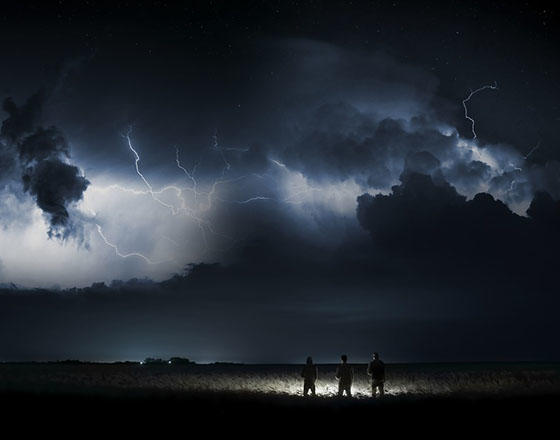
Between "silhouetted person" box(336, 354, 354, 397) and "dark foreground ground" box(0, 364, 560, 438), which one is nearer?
"dark foreground ground" box(0, 364, 560, 438)

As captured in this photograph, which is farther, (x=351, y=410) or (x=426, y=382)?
(x=426, y=382)

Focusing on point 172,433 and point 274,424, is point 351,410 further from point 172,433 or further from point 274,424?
point 172,433

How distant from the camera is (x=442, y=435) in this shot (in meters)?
12.9

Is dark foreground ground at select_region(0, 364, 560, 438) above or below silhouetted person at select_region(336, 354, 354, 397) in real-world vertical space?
below

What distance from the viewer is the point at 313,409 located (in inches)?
654

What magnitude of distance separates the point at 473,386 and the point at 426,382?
3.33 meters

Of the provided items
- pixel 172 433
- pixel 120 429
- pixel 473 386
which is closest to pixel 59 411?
pixel 120 429

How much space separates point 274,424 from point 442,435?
339cm

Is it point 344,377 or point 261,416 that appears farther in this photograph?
point 344,377

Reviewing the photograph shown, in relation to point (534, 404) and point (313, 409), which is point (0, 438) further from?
point (534, 404)

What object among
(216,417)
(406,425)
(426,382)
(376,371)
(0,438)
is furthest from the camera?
(426,382)

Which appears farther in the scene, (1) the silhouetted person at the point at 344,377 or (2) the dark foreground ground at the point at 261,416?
(1) the silhouetted person at the point at 344,377

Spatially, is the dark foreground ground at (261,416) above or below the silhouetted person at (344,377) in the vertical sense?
below

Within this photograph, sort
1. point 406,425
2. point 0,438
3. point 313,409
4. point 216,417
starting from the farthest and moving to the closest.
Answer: point 313,409, point 216,417, point 406,425, point 0,438
